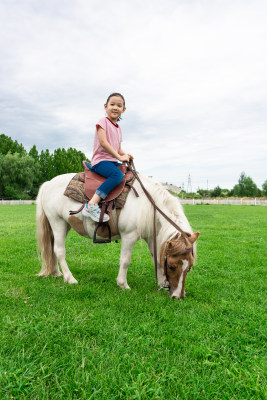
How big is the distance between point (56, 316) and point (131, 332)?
2.86 feet

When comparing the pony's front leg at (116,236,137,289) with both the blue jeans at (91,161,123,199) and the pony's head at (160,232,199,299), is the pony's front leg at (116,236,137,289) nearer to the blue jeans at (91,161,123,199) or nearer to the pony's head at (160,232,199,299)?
the pony's head at (160,232,199,299)

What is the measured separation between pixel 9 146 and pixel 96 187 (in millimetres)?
61471

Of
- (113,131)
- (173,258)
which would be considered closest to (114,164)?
(113,131)

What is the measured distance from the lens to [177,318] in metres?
2.95

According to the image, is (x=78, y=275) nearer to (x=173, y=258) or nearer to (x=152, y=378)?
(x=173, y=258)

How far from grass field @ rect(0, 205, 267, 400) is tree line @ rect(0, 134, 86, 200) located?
4781 cm

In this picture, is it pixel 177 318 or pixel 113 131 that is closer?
pixel 177 318

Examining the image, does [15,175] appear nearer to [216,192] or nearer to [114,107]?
[114,107]

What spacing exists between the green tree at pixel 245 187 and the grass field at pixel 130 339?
85.8 metres

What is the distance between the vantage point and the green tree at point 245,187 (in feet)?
272

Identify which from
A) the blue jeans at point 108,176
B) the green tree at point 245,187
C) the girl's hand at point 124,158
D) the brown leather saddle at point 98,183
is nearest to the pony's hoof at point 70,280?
the brown leather saddle at point 98,183

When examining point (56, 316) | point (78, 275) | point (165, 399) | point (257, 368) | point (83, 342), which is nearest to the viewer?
point (165, 399)

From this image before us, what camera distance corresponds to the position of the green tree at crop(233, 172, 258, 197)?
83000 millimetres

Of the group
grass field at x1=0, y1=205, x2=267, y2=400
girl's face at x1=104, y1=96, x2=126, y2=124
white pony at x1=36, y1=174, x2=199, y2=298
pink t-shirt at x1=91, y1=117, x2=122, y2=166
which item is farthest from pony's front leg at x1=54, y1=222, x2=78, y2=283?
girl's face at x1=104, y1=96, x2=126, y2=124
